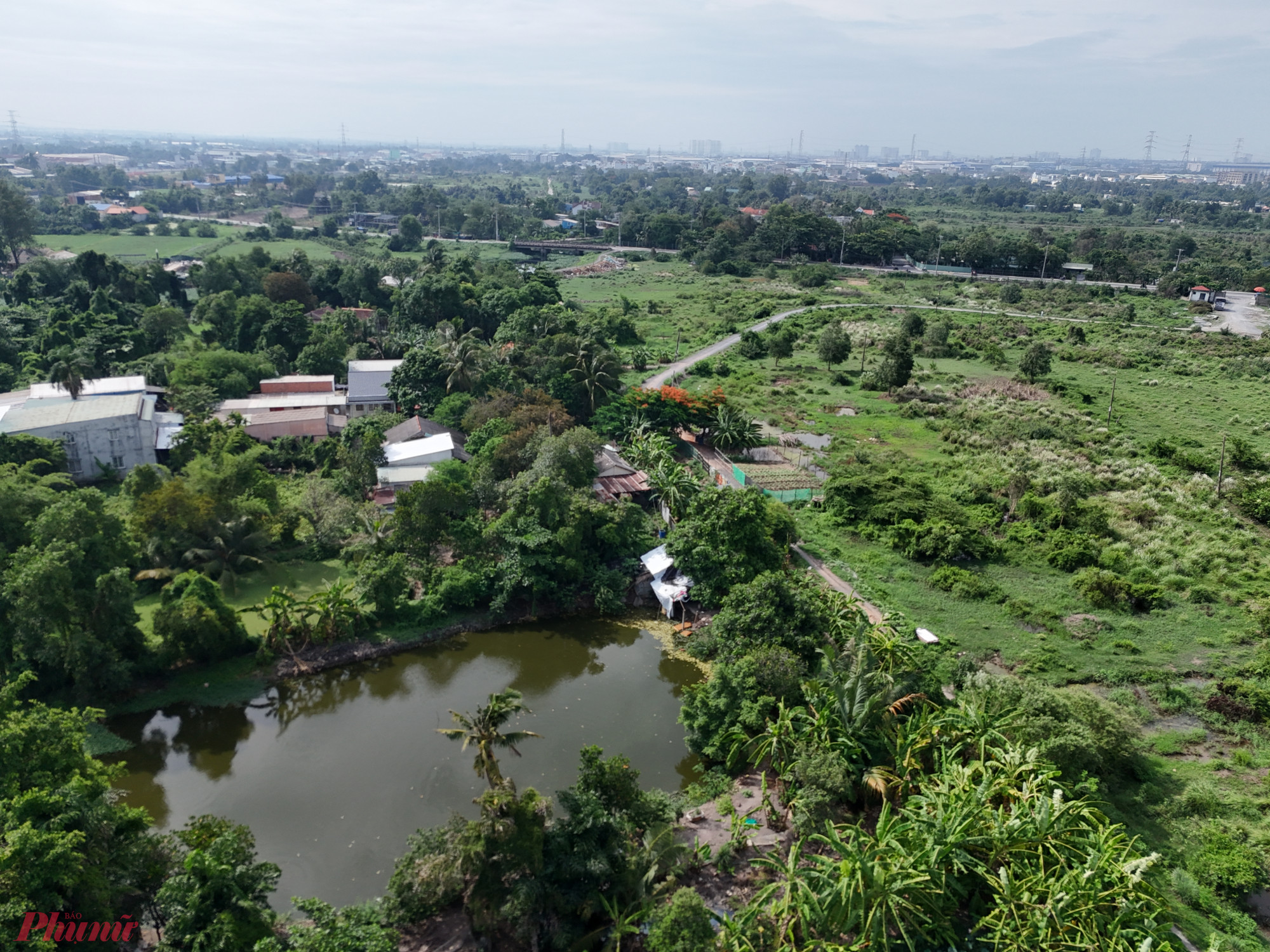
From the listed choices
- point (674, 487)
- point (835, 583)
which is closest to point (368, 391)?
point (674, 487)

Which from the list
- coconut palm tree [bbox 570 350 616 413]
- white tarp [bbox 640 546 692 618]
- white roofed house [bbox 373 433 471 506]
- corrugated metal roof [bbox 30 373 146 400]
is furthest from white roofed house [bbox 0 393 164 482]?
white tarp [bbox 640 546 692 618]

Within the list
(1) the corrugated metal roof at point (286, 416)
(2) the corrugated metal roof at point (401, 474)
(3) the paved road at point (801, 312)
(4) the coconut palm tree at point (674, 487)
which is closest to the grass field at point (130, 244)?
(1) the corrugated metal roof at point (286, 416)

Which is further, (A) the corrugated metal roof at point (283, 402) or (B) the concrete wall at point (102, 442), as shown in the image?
(A) the corrugated metal roof at point (283, 402)

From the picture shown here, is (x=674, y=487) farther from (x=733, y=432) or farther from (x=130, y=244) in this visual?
(x=130, y=244)

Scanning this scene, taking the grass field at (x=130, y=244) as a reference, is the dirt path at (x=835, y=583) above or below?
below

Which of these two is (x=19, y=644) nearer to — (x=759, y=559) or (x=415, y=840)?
(x=415, y=840)

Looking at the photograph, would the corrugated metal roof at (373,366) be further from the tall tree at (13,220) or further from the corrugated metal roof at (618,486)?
the tall tree at (13,220)
